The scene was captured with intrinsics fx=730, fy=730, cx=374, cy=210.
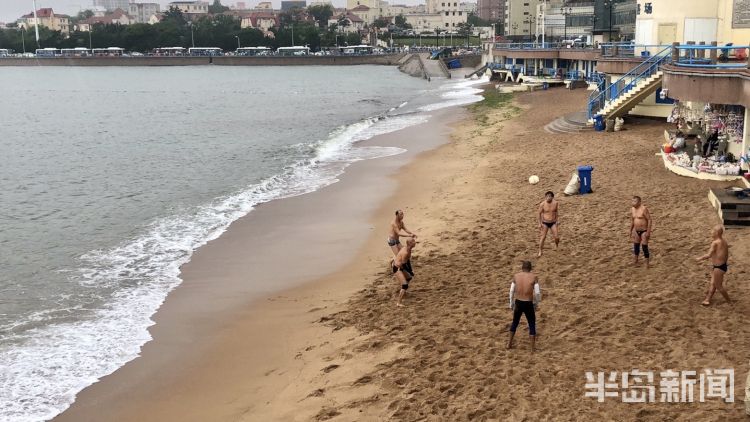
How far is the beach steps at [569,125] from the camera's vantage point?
107ft

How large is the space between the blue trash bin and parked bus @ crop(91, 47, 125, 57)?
613 feet

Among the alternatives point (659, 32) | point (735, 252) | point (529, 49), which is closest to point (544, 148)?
point (659, 32)

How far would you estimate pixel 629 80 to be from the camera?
32.5m

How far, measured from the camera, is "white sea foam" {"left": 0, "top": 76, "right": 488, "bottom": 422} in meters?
11.5

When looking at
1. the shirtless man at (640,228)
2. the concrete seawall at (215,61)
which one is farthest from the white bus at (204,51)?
the shirtless man at (640,228)

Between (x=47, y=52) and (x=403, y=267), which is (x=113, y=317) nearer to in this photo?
(x=403, y=267)

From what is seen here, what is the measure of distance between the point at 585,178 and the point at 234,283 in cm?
999

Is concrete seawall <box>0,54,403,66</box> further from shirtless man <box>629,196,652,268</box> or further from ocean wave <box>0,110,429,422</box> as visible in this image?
shirtless man <box>629,196,652,268</box>

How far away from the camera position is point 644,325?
11.1 meters

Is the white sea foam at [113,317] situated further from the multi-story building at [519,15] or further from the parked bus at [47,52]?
the parked bus at [47,52]

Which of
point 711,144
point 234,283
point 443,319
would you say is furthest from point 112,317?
point 711,144

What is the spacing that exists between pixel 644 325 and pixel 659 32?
23.2 metres

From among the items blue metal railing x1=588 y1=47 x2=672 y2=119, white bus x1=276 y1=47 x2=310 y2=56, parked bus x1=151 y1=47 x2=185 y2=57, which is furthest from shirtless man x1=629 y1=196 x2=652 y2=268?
parked bus x1=151 y1=47 x2=185 y2=57

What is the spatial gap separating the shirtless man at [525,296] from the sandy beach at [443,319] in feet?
1.30
